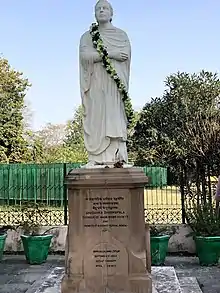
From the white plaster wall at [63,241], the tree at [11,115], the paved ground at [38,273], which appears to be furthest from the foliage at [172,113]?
the paved ground at [38,273]

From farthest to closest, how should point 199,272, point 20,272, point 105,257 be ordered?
point 20,272
point 199,272
point 105,257

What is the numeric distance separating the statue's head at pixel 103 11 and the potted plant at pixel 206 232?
13.1 feet

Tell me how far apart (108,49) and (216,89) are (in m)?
21.2

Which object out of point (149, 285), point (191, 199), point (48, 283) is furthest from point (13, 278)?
point (191, 199)

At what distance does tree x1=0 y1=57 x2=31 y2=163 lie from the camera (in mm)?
23516

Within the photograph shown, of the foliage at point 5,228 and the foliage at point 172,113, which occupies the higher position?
the foliage at point 172,113

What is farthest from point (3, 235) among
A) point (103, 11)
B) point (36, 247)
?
point (103, 11)

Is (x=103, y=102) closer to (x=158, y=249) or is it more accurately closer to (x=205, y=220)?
(x=158, y=249)

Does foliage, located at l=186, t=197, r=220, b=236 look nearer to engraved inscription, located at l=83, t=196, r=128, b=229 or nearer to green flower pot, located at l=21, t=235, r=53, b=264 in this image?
green flower pot, located at l=21, t=235, r=53, b=264

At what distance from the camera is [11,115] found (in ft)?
79.5

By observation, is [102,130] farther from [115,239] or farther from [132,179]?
[115,239]

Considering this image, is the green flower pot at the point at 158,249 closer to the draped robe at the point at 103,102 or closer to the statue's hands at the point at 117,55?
the draped robe at the point at 103,102

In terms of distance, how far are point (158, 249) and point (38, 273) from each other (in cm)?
202

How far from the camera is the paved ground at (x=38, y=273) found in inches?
262
